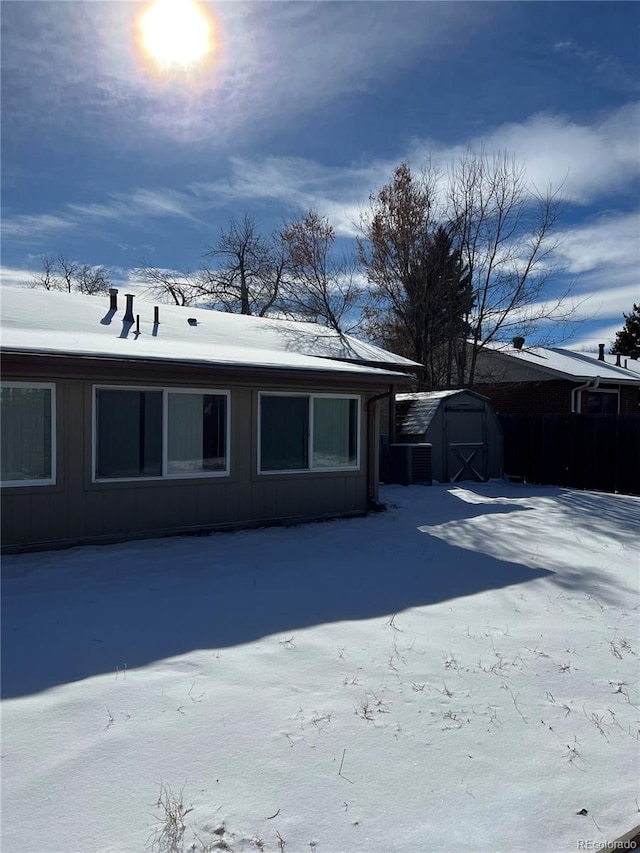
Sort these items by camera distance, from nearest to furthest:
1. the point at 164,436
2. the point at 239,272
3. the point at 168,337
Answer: the point at 164,436 < the point at 168,337 < the point at 239,272

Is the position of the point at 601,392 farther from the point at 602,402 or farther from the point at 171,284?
the point at 171,284

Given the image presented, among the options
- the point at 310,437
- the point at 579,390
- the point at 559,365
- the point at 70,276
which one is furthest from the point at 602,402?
the point at 70,276

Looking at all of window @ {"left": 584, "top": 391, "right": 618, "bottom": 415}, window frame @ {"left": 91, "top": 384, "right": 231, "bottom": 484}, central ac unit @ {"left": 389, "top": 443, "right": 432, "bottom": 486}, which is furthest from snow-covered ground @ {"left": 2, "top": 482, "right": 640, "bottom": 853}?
window @ {"left": 584, "top": 391, "right": 618, "bottom": 415}

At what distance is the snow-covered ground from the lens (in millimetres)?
2654

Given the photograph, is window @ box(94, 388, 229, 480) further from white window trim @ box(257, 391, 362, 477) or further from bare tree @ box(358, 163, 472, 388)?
bare tree @ box(358, 163, 472, 388)

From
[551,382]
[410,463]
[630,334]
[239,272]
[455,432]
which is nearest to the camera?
[410,463]

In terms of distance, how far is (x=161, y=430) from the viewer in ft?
27.1

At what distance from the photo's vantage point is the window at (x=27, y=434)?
286 inches

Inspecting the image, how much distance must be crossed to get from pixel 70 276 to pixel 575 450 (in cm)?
2913

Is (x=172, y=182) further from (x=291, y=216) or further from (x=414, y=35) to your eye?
(x=291, y=216)

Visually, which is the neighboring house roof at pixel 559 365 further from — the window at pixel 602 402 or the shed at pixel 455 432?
the shed at pixel 455 432

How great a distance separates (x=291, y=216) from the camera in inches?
945

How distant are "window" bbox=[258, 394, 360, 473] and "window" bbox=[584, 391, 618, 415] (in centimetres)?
1452

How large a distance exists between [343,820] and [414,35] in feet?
35.7
